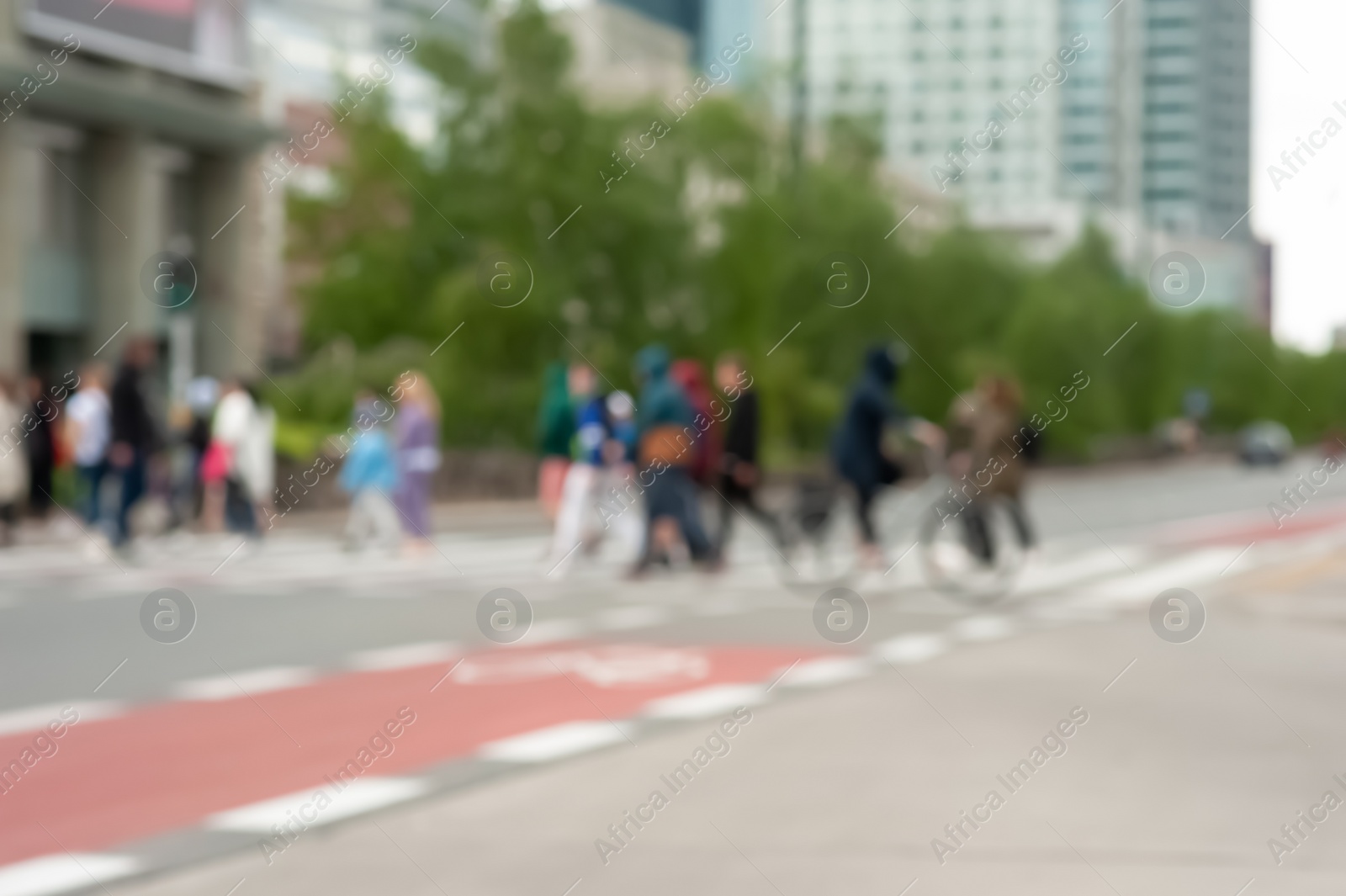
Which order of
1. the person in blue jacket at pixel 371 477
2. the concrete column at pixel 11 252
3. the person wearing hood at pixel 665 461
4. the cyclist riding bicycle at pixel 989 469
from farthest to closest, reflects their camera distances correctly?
the concrete column at pixel 11 252 < the person in blue jacket at pixel 371 477 < the person wearing hood at pixel 665 461 < the cyclist riding bicycle at pixel 989 469

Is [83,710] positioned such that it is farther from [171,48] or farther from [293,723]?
[171,48]

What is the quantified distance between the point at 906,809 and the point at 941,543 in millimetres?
9359

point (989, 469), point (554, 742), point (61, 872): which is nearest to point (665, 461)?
point (989, 469)

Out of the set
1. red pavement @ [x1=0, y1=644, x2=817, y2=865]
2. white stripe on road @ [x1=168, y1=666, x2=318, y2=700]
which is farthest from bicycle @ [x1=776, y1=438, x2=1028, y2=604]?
white stripe on road @ [x1=168, y1=666, x2=318, y2=700]

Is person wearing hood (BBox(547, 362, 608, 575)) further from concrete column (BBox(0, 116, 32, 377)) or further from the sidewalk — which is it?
concrete column (BBox(0, 116, 32, 377))

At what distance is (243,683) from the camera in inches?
395

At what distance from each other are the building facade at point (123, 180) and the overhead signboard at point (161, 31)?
0.03 meters

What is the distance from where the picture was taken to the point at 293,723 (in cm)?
859

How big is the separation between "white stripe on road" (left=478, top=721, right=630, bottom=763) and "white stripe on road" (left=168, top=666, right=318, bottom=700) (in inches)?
75.3

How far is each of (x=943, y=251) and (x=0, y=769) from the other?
5260cm

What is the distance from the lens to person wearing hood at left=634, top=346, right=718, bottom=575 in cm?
1662

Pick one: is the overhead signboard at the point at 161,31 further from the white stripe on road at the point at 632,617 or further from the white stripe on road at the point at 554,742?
the white stripe on road at the point at 554,742

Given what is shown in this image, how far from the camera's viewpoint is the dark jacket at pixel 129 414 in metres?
19.0

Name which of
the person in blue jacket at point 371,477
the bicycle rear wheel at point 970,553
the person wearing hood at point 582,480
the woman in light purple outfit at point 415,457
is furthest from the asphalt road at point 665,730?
the person in blue jacket at point 371,477
